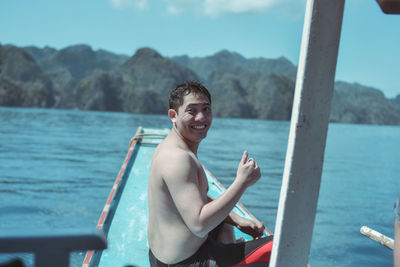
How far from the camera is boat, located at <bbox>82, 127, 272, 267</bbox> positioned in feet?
9.09

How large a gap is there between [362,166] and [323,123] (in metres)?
19.2

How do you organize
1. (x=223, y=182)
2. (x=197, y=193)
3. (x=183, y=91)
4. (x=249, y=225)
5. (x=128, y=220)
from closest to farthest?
1. (x=197, y=193)
2. (x=183, y=91)
3. (x=249, y=225)
4. (x=128, y=220)
5. (x=223, y=182)

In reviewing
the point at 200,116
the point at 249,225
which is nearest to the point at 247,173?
the point at 200,116

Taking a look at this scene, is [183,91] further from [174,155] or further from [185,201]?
[185,201]

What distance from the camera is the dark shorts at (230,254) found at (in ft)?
5.73

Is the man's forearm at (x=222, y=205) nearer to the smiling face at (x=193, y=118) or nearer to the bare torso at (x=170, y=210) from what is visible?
the bare torso at (x=170, y=210)

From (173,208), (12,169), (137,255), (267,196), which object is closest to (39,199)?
(12,169)

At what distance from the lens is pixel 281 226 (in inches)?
49.4

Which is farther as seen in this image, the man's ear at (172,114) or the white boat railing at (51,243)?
the man's ear at (172,114)

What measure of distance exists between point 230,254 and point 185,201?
412 mm

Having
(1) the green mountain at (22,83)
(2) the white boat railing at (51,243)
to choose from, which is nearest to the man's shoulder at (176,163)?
(2) the white boat railing at (51,243)

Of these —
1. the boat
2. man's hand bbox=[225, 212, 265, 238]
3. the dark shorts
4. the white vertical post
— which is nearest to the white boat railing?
the white vertical post

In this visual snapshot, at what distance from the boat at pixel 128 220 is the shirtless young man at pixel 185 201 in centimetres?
88

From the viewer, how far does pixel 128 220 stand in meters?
3.49
